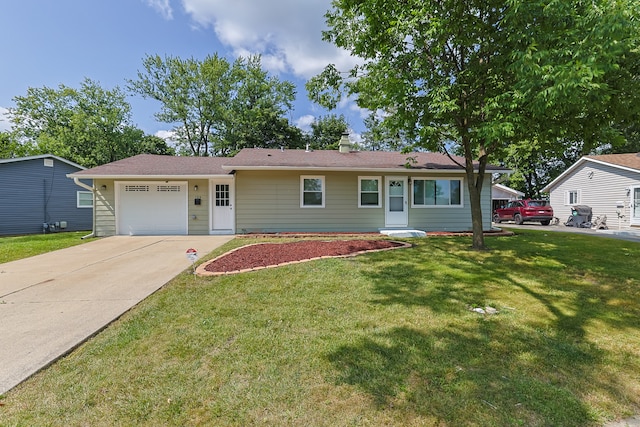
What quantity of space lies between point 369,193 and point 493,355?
30.0ft

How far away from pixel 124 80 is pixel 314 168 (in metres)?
23.9

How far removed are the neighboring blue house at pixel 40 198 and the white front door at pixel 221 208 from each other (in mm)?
9101

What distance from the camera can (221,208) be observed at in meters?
11.2

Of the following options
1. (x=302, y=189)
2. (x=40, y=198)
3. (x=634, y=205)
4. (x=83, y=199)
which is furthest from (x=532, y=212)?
(x=40, y=198)

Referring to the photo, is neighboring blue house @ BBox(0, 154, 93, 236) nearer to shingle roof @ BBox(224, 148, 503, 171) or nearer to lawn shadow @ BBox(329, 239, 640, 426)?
shingle roof @ BBox(224, 148, 503, 171)

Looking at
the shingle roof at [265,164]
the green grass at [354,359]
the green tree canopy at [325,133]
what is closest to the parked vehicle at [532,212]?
the shingle roof at [265,164]

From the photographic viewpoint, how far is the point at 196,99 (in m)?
25.2

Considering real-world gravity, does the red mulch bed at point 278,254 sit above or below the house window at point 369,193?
below

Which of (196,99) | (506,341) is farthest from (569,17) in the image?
(196,99)

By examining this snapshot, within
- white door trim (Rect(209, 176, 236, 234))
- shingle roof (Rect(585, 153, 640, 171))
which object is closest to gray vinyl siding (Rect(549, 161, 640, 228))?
shingle roof (Rect(585, 153, 640, 171))

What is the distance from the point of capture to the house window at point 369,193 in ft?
37.2

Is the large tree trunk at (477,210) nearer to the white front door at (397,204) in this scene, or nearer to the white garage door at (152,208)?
the white front door at (397,204)

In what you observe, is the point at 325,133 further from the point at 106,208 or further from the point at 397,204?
the point at 106,208

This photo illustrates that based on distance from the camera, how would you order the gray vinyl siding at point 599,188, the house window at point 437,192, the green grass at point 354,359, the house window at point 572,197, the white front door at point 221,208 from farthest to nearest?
the house window at point 572,197 < the gray vinyl siding at point 599,188 < the house window at point 437,192 < the white front door at point 221,208 < the green grass at point 354,359
